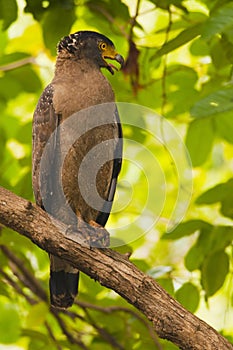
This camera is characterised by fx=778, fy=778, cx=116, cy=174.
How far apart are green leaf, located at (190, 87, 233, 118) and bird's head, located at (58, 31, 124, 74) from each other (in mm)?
1188

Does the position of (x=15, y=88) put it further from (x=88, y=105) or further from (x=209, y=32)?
(x=209, y=32)

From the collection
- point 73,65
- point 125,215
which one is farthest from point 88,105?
point 125,215

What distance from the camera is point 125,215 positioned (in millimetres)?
6266

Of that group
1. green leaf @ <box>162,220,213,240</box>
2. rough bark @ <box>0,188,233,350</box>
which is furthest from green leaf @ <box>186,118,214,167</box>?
rough bark @ <box>0,188,233,350</box>

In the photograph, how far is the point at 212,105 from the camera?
3.65 meters

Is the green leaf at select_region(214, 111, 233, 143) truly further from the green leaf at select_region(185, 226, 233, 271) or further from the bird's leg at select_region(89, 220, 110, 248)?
the bird's leg at select_region(89, 220, 110, 248)

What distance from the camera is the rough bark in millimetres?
3758

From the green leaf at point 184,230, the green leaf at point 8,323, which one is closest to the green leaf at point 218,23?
the green leaf at point 184,230

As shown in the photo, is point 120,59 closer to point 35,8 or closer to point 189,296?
point 35,8

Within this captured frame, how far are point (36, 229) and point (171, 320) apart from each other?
0.79 meters

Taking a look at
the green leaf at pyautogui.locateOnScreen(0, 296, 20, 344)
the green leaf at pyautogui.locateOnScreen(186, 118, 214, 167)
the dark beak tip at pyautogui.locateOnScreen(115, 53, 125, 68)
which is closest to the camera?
the dark beak tip at pyautogui.locateOnScreen(115, 53, 125, 68)

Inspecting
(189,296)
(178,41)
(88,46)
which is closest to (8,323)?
(189,296)

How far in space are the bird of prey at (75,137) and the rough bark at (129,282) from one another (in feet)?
2.70

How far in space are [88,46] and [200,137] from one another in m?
1.07
